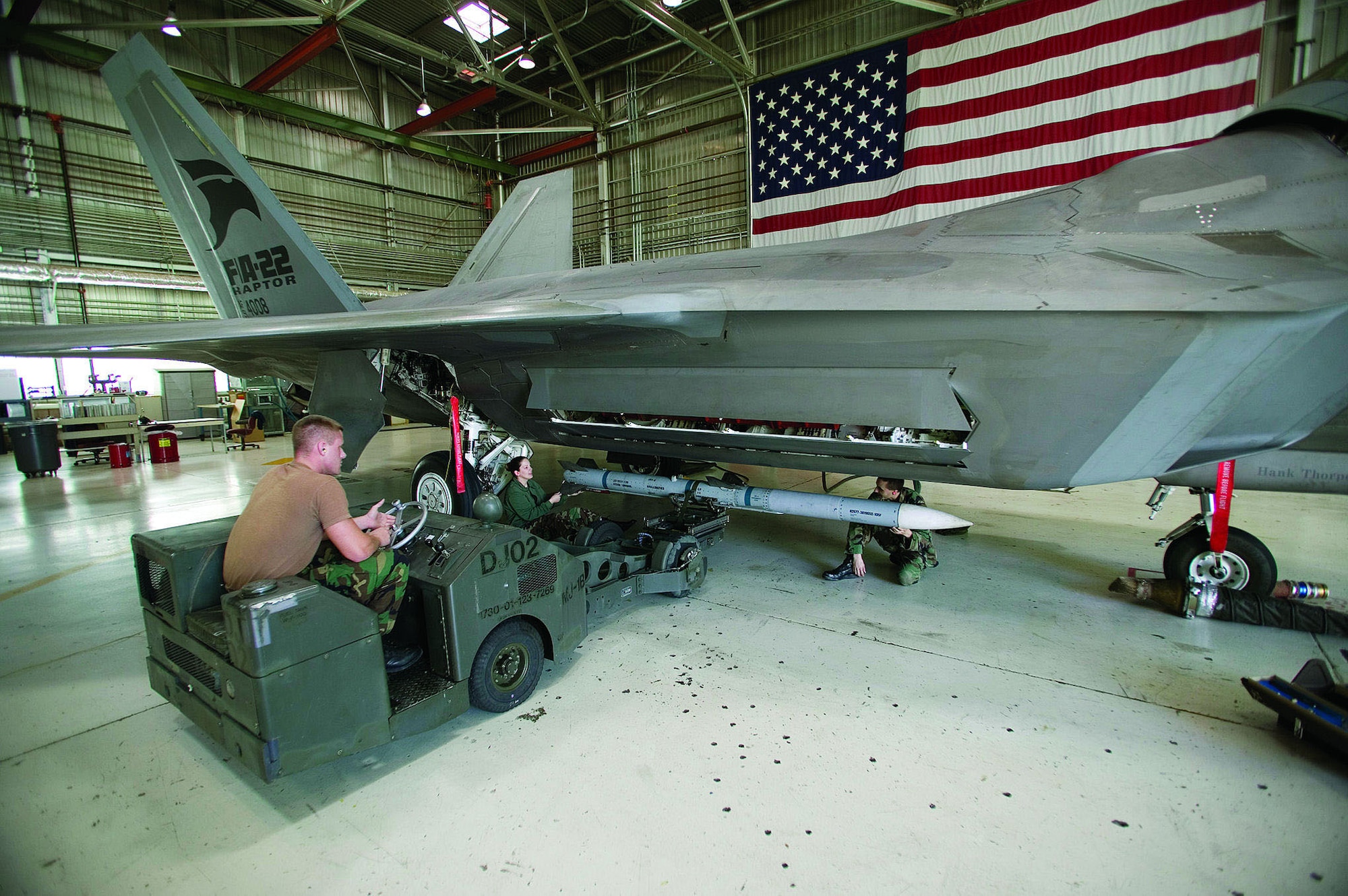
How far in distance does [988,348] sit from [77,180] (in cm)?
2066

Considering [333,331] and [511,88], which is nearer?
[333,331]

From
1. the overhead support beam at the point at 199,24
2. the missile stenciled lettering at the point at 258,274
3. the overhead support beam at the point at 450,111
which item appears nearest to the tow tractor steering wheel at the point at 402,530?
the missile stenciled lettering at the point at 258,274

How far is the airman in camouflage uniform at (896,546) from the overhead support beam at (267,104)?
1806cm

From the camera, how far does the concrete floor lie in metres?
1.93

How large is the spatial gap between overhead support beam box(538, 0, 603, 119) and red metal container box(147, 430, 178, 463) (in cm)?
1201

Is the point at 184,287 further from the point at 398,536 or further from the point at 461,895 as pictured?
the point at 461,895

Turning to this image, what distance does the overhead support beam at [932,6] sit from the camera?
10272 millimetres

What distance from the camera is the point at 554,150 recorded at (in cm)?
2005

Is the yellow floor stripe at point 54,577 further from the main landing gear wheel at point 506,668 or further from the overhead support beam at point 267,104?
the overhead support beam at point 267,104

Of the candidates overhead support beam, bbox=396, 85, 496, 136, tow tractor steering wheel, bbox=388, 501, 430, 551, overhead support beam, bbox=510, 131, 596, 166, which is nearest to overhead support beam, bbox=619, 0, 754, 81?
overhead support beam, bbox=396, 85, 496, 136

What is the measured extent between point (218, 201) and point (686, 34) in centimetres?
1028

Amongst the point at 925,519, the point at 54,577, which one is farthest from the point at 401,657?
the point at 54,577

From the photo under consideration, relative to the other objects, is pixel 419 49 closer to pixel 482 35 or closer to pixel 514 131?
pixel 482 35

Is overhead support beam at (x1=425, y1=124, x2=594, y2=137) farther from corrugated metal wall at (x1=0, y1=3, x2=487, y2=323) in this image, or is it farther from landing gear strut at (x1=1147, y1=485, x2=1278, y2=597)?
landing gear strut at (x1=1147, y1=485, x2=1278, y2=597)
